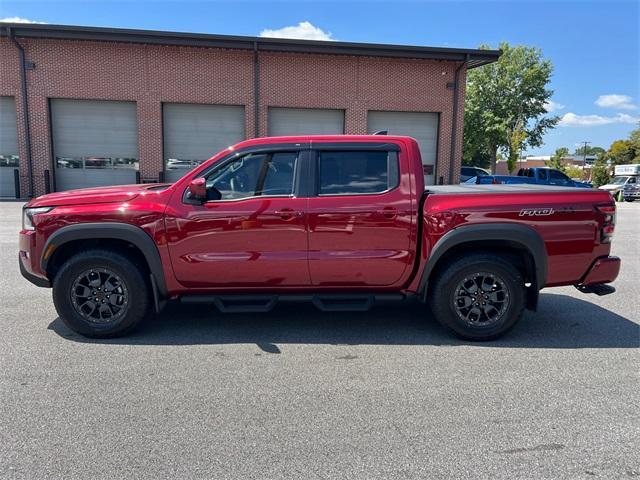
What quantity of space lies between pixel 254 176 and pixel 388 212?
1.29 m

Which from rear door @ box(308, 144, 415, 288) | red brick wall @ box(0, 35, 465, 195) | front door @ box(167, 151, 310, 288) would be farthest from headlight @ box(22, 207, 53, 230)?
red brick wall @ box(0, 35, 465, 195)

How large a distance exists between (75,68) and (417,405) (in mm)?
20955

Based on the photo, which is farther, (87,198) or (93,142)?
(93,142)

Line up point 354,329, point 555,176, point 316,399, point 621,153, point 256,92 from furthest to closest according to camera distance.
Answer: point 621,153 → point 555,176 → point 256,92 → point 354,329 → point 316,399

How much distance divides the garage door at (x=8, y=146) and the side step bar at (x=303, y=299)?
20.0 meters

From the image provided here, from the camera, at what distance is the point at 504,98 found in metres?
43.2

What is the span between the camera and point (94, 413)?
298 cm

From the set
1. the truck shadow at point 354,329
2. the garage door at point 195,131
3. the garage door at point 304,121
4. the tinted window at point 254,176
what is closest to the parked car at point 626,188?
the garage door at point 304,121

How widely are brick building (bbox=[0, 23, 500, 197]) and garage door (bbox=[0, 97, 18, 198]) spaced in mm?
52

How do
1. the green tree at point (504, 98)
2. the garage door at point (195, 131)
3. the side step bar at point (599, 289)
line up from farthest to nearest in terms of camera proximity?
the green tree at point (504, 98), the garage door at point (195, 131), the side step bar at point (599, 289)

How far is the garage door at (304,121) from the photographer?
2088cm

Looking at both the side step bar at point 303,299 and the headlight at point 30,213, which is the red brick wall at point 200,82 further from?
the side step bar at point 303,299

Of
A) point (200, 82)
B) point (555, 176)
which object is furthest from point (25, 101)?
point (555, 176)

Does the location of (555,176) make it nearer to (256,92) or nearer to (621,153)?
(256,92)
